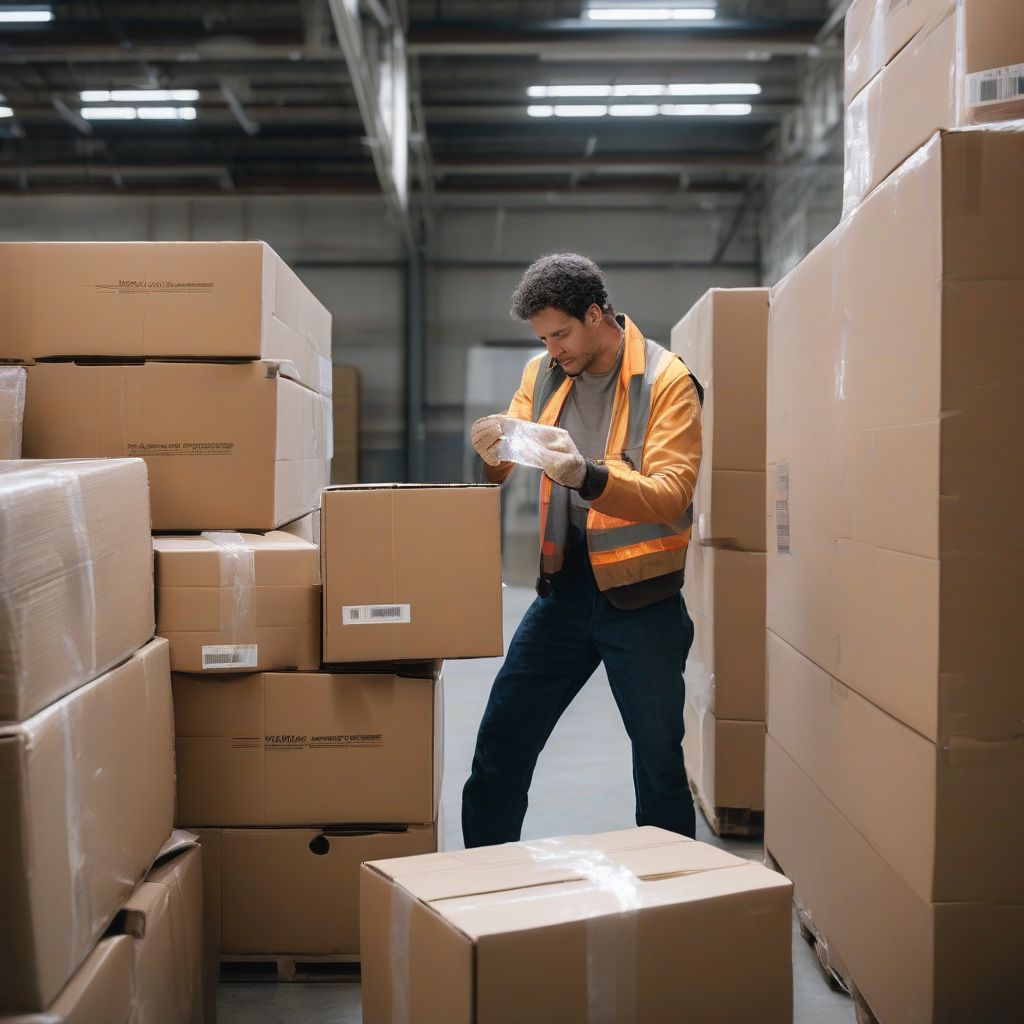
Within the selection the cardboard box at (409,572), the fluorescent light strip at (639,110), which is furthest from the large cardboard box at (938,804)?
the fluorescent light strip at (639,110)

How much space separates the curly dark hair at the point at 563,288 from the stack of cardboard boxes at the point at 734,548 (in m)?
0.78

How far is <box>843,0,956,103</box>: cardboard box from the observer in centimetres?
155

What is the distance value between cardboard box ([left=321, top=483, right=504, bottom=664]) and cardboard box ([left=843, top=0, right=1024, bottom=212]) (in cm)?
92

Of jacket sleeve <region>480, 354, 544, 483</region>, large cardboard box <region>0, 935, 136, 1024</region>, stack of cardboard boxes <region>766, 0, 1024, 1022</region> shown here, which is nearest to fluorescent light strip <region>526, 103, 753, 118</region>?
jacket sleeve <region>480, 354, 544, 483</region>

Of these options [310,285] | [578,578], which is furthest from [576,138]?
[578,578]

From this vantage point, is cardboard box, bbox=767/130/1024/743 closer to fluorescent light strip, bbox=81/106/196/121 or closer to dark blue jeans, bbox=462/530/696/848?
dark blue jeans, bbox=462/530/696/848

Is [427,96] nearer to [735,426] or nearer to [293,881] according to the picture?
[735,426]

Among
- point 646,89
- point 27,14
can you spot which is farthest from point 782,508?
point 27,14

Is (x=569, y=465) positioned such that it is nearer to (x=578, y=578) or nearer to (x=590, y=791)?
(x=578, y=578)

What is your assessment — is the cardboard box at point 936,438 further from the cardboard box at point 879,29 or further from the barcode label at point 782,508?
the barcode label at point 782,508

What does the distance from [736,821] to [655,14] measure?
15.1ft

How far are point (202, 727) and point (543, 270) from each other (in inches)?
45.9

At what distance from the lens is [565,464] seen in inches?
75.9

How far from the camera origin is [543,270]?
86.1 inches
